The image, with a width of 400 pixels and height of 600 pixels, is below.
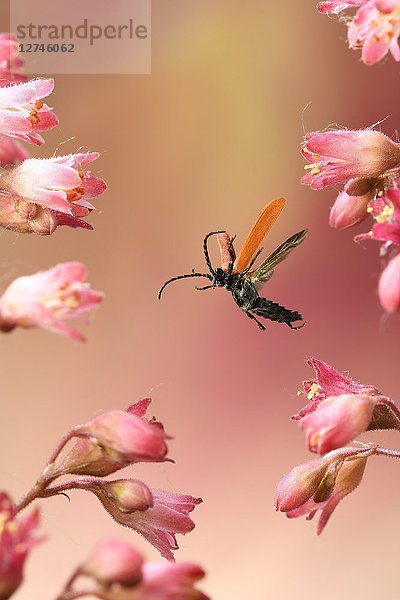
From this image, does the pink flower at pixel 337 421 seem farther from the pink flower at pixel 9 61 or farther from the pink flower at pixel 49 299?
the pink flower at pixel 9 61

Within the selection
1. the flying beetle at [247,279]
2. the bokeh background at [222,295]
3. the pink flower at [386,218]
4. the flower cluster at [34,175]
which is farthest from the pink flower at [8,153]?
the bokeh background at [222,295]

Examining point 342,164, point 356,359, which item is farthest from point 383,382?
point 342,164

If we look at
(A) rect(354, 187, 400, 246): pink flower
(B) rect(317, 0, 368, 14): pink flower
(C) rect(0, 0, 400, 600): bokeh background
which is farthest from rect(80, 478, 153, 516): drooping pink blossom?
(C) rect(0, 0, 400, 600): bokeh background

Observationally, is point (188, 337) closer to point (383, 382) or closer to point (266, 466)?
point (266, 466)

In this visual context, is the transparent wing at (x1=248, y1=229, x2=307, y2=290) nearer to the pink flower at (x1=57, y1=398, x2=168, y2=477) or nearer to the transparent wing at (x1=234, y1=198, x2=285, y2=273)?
the transparent wing at (x1=234, y1=198, x2=285, y2=273)

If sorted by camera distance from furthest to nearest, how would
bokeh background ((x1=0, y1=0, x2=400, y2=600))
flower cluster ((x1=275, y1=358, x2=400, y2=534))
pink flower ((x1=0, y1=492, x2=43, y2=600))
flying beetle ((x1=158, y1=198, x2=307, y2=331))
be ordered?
bokeh background ((x1=0, y1=0, x2=400, y2=600)) < flying beetle ((x1=158, y1=198, x2=307, y2=331)) < flower cluster ((x1=275, y1=358, x2=400, y2=534)) < pink flower ((x1=0, y1=492, x2=43, y2=600))

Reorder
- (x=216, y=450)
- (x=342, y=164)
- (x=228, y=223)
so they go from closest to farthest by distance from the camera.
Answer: (x=342, y=164) → (x=216, y=450) → (x=228, y=223)
